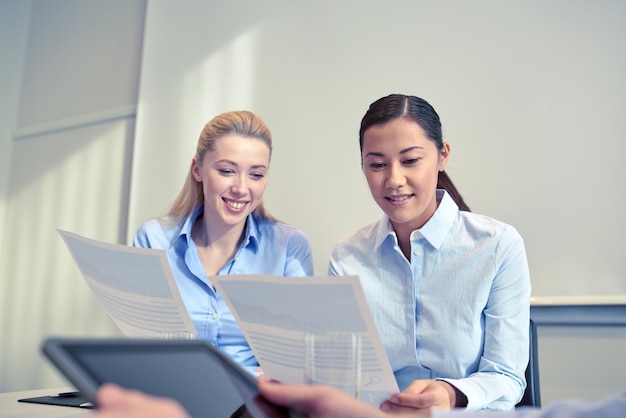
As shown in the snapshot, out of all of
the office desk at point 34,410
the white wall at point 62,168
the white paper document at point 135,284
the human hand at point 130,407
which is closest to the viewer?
the human hand at point 130,407

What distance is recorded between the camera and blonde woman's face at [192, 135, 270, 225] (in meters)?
2.01

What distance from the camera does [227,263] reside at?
6.65 feet

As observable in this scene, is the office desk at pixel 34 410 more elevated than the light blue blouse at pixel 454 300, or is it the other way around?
the light blue blouse at pixel 454 300

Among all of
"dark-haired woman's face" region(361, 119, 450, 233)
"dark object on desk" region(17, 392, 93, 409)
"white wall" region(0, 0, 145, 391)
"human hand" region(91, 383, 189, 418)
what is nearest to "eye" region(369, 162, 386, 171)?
"dark-haired woman's face" region(361, 119, 450, 233)

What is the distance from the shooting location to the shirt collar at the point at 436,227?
1544 millimetres

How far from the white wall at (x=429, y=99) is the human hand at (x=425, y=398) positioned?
1.00m

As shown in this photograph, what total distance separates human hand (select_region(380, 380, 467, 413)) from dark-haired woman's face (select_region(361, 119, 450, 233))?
505 mm

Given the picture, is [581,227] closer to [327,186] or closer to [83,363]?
[327,186]

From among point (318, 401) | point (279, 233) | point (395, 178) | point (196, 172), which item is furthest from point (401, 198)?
point (318, 401)

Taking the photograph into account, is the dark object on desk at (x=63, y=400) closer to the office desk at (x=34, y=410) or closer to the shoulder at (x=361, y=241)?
the office desk at (x=34, y=410)

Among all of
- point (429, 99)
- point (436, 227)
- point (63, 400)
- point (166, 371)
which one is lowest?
point (63, 400)

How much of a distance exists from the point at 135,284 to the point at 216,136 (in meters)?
0.84

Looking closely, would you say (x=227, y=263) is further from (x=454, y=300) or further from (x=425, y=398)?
(x=425, y=398)

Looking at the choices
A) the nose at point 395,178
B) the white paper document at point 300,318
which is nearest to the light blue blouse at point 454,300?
the nose at point 395,178
